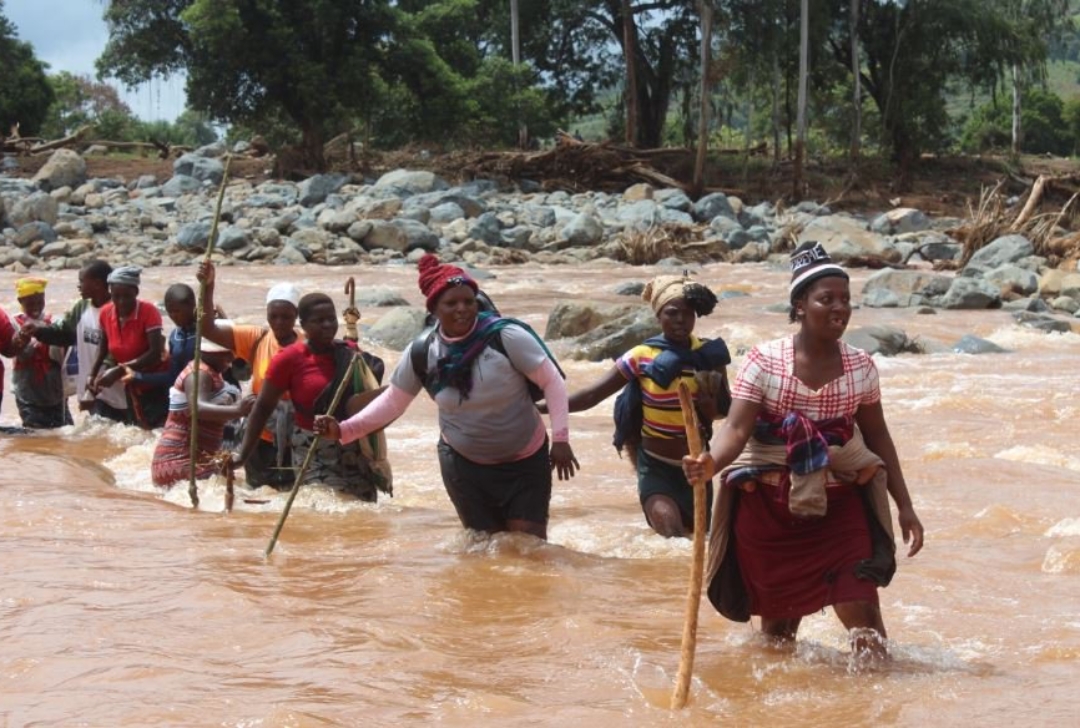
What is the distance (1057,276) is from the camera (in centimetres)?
1786

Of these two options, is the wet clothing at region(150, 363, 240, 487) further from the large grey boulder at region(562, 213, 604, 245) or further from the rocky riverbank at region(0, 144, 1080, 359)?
the large grey boulder at region(562, 213, 604, 245)

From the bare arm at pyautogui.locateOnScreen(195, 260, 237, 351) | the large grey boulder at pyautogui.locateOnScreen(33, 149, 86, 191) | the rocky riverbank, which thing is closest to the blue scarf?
the bare arm at pyautogui.locateOnScreen(195, 260, 237, 351)

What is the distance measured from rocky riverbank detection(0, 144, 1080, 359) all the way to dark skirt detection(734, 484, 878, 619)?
14.3 m

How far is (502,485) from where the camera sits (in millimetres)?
5375

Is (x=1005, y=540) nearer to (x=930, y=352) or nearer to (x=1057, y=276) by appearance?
(x=930, y=352)

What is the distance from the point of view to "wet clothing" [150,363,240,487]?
7.00m

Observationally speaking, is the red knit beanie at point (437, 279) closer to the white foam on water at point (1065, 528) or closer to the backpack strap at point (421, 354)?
the backpack strap at point (421, 354)

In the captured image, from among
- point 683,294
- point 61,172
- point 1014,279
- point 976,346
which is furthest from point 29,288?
point 61,172

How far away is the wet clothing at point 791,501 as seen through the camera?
380cm

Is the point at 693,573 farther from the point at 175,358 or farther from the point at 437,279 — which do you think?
the point at 175,358

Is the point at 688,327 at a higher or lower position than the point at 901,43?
lower

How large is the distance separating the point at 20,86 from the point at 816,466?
1452 inches

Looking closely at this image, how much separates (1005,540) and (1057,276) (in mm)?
12728

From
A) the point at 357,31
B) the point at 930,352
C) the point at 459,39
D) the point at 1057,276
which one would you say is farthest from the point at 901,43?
the point at 930,352
